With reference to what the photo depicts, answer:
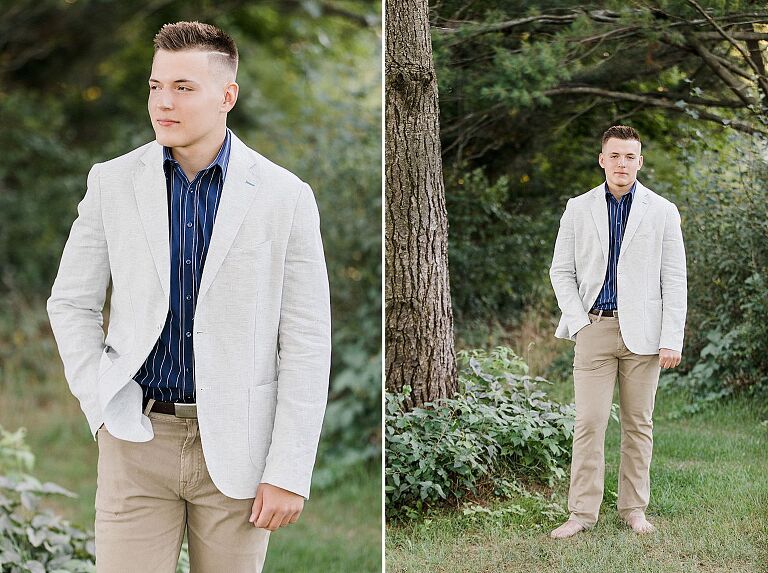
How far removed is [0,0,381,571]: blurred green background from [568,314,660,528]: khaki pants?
1.62 m

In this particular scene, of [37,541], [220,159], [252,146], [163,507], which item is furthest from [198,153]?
[252,146]

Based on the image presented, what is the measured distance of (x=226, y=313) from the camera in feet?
6.11

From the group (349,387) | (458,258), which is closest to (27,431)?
(349,387)

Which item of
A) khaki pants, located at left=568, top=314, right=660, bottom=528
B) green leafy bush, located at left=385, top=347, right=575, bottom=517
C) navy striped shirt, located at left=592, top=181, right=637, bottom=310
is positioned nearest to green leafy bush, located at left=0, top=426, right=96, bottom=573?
green leafy bush, located at left=385, top=347, right=575, bottom=517

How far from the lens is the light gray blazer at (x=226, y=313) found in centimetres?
186

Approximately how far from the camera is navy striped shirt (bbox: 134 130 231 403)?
1.88m

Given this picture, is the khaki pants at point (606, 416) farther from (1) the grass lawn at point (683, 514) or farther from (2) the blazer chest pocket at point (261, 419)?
(2) the blazer chest pocket at point (261, 419)

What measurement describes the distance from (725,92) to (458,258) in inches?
35.4

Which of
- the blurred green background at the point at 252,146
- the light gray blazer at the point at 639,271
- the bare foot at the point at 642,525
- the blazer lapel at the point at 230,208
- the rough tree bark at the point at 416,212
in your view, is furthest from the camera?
the blurred green background at the point at 252,146

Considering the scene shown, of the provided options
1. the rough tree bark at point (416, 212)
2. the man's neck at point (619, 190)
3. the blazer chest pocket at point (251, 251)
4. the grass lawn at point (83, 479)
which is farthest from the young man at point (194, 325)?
the grass lawn at point (83, 479)

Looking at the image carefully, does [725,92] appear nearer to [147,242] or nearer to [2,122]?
[147,242]

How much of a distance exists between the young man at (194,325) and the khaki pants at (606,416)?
96 cm

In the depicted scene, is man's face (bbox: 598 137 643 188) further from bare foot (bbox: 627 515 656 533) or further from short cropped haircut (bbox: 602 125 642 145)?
bare foot (bbox: 627 515 656 533)

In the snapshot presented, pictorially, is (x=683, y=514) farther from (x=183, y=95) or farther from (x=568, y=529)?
(x=183, y=95)
